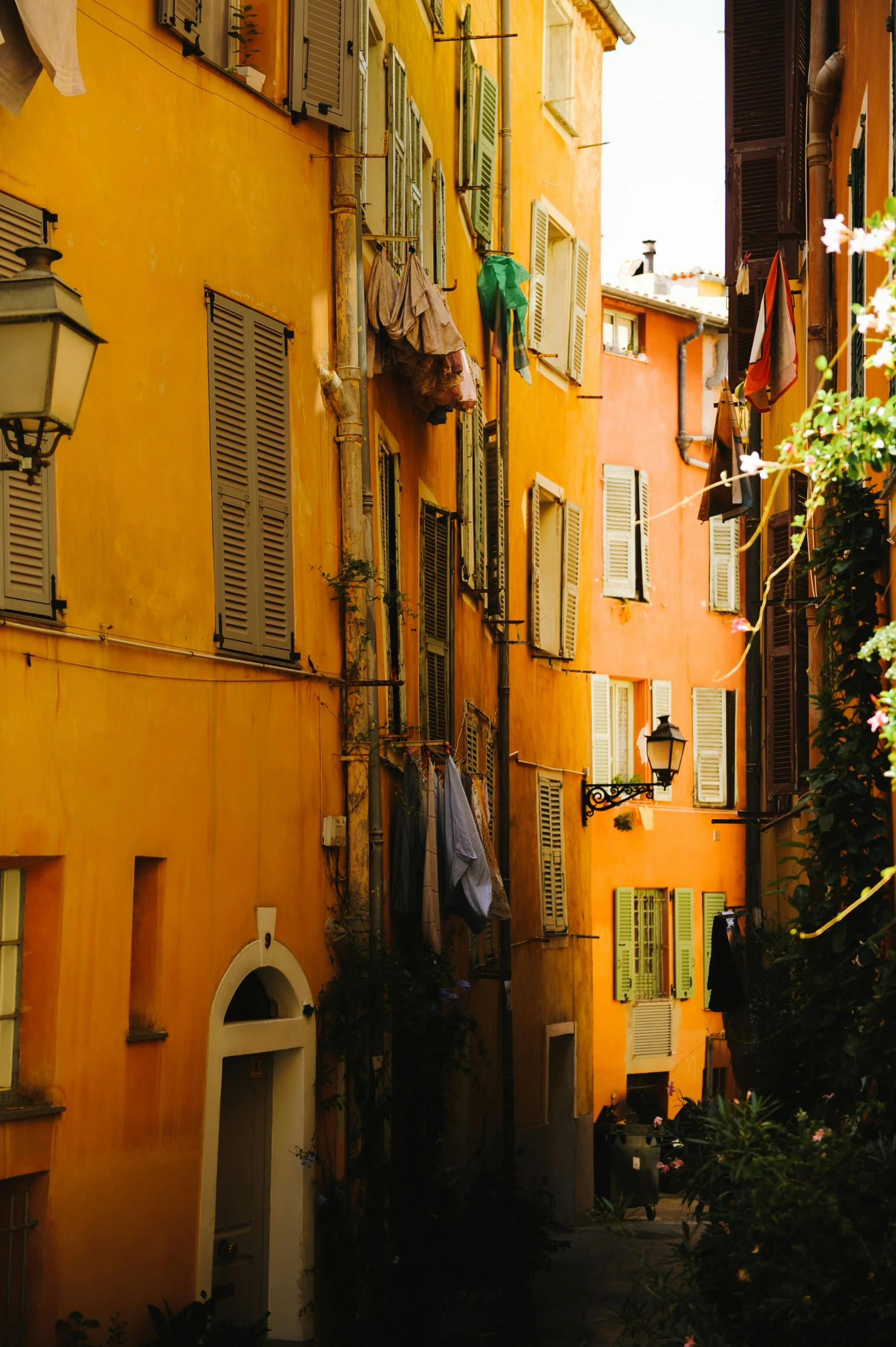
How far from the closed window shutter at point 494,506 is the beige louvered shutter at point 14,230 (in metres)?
9.03

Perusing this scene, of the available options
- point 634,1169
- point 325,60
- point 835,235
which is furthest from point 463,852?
point 634,1169

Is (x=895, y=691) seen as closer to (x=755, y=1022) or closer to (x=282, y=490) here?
(x=282, y=490)

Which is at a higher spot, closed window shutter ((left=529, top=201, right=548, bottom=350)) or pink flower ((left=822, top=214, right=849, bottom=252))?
closed window shutter ((left=529, top=201, right=548, bottom=350))

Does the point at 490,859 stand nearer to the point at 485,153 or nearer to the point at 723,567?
the point at 485,153

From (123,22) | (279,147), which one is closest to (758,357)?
(279,147)

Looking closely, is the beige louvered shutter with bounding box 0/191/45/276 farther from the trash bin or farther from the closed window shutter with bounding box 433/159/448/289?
the trash bin

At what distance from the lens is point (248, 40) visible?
10141 mm

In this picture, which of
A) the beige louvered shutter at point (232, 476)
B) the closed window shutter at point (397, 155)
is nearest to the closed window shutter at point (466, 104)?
the closed window shutter at point (397, 155)

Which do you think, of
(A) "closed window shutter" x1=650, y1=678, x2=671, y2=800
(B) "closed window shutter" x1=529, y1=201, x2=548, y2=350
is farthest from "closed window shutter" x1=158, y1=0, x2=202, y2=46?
(A) "closed window shutter" x1=650, y1=678, x2=671, y2=800

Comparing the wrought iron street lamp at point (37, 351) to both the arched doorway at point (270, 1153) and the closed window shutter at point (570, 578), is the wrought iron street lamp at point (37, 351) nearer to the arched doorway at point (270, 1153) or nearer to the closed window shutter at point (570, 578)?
the arched doorway at point (270, 1153)

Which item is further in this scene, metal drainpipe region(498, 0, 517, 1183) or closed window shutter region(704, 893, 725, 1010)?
closed window shutter region(704, 893, 725, 1010)

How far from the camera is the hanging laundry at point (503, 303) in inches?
613

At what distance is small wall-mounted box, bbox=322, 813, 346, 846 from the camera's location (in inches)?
396

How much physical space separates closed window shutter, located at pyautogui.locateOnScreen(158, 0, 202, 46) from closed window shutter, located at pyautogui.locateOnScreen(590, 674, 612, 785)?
54.7 ft
